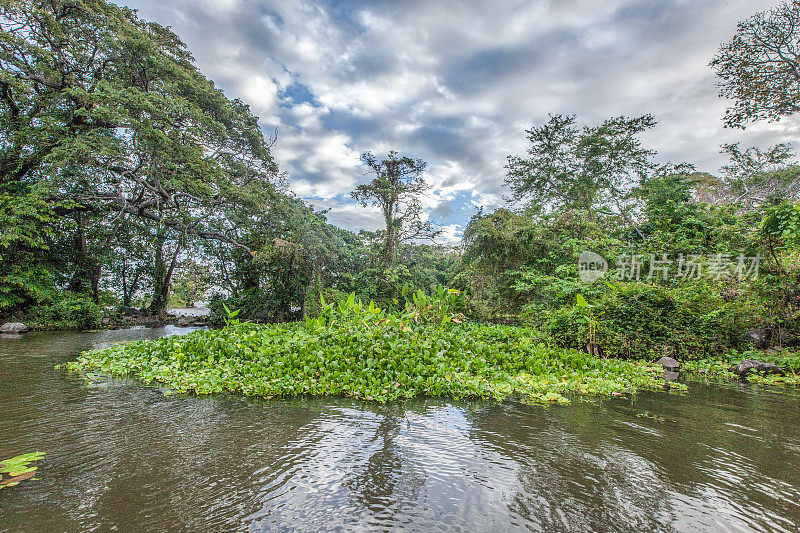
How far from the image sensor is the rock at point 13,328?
1139 cm

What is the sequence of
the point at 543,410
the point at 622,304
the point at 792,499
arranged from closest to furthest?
1. the point at 792,499
2. the point at 543,410
3. the point at 622,304

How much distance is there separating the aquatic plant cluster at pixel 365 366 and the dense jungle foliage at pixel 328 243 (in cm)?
4

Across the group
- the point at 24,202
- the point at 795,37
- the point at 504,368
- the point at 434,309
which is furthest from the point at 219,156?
the point at 795,37

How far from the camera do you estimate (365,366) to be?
476 cm

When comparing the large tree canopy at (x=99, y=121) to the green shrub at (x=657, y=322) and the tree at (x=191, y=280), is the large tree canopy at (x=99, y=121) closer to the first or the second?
the tree at (x=191, y=280)

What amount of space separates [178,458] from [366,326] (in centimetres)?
364

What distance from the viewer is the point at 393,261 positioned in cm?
1864

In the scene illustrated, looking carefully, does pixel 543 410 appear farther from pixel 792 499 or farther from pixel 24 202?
pixel 24 202

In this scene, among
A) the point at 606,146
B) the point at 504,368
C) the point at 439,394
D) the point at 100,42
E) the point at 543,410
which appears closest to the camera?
the point at 543,410

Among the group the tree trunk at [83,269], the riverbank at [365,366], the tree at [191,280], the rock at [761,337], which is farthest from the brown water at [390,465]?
the tree at [191,280]

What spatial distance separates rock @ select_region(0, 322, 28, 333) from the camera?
1139 cm

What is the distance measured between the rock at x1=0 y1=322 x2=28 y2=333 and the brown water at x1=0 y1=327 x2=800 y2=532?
10.6 metres

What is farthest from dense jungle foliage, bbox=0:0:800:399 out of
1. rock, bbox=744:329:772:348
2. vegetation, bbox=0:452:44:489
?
vegetation, bbox=0:452:44:489

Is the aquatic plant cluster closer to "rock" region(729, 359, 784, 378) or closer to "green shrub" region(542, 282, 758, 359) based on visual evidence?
"green shrub" region(542, 282, 758, 359)
